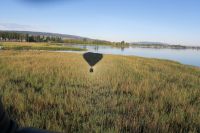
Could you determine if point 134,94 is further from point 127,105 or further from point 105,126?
point 105,126

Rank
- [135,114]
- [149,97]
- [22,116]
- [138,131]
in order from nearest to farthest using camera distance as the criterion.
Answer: [138,131], [22,116], [135,114], [149,97]

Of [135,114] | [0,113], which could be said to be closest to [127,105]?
[135,114]

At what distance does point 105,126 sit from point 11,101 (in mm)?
2414

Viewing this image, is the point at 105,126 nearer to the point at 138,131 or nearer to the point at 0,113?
the point at 138,131

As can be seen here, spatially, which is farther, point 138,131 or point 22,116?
point 22,116

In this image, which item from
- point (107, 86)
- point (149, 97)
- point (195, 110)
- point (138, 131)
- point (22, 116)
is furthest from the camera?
point (107, 86)

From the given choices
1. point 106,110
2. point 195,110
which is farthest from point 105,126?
point 195,110

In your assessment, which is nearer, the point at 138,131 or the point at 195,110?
the point at 138,131

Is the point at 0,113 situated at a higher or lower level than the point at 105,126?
higher

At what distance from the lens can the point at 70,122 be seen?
14.4ft

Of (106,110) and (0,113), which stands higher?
(0,113)

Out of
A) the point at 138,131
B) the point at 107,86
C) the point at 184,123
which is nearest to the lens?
the point at 138,131

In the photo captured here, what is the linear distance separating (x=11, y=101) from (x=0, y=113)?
5172 mm

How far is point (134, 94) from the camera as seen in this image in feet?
24.7
